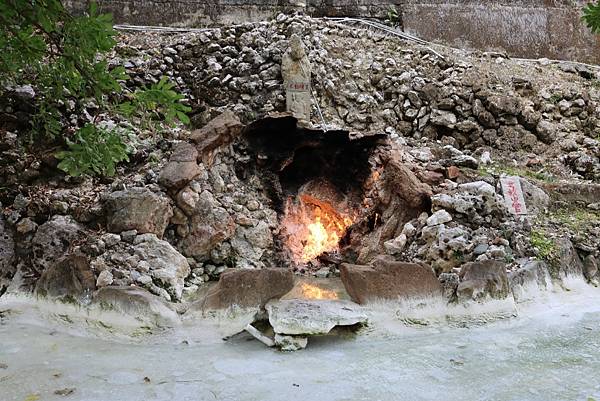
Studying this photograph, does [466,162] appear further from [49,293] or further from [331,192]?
[49,293]

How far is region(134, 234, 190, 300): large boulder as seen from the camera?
375 cm

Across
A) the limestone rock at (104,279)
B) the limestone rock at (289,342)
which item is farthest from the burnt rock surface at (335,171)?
the limestone rock at (289,342)

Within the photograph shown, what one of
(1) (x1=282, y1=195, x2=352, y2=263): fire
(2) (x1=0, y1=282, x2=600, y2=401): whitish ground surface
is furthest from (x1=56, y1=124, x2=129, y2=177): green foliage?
(1) (x1=282, y1=195, x2=352, y2=263): fire

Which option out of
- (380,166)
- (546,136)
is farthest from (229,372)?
(546,136)

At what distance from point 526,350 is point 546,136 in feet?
12.4

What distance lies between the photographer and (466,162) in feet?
16.8

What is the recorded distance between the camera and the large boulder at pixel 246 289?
3.53 meters

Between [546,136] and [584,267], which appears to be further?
[546,136]

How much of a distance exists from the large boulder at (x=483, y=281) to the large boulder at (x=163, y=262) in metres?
2.26

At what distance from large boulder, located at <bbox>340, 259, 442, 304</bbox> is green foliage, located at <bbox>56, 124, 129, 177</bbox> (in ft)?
6.48

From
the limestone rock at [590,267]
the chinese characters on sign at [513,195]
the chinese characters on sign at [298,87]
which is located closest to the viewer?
the limestone rock at [590,267]

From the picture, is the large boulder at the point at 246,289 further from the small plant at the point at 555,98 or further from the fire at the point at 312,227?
the small plant at the point at 555,98

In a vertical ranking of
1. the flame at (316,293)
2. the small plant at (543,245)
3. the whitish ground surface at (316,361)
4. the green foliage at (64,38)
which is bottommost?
the whitish ground surface at (316,361)

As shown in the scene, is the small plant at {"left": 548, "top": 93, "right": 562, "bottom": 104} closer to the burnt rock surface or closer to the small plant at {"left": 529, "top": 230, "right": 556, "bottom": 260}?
the burnt rock surface
